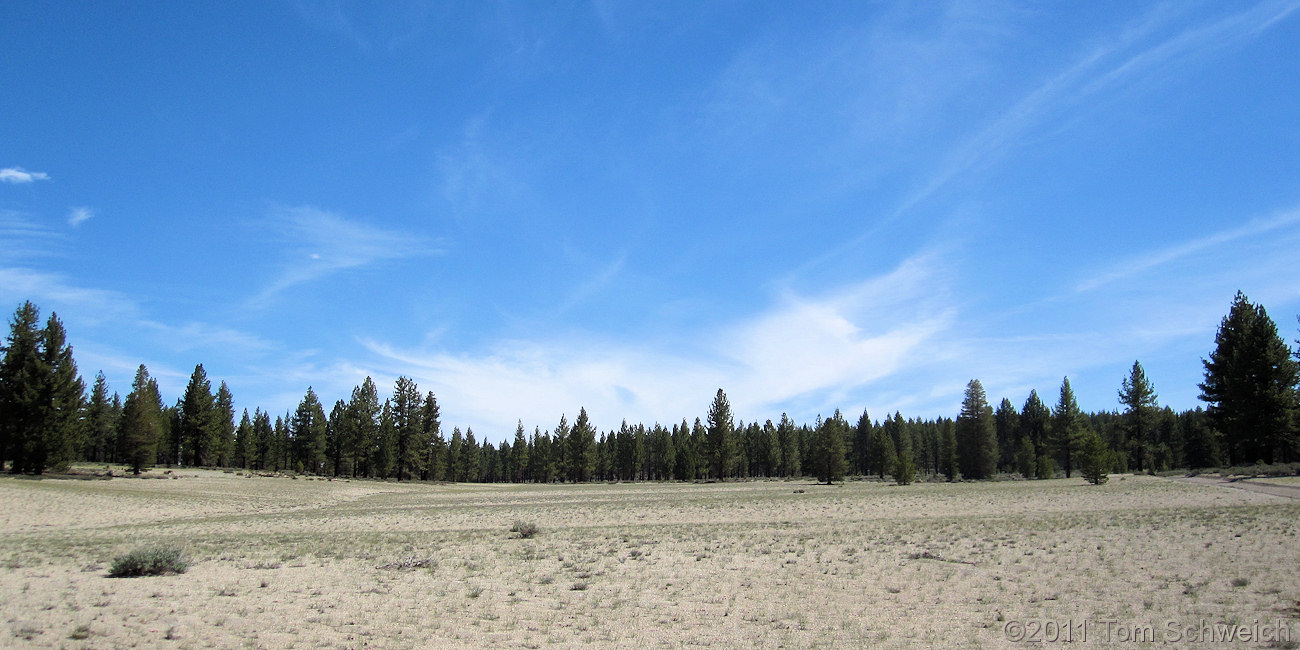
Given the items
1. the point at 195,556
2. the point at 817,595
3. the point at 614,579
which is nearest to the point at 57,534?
the point at 195,556

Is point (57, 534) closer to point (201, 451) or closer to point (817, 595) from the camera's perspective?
point (817, 595)

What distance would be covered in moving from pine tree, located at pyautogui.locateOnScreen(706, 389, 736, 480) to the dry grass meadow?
69.0 m

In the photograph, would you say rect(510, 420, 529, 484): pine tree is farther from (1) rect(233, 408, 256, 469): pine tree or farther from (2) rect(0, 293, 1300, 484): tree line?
(1) rect(233, 408, 256, 469): pine tree

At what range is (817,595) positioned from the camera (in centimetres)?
1286

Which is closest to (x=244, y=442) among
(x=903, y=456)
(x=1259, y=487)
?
(x=903, y=456)

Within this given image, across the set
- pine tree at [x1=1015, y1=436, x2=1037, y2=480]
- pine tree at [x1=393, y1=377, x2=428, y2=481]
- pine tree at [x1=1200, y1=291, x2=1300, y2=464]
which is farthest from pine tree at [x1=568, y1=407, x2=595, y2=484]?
pine tree at [x1=1200, y1=291, x2=1300, y2=464]

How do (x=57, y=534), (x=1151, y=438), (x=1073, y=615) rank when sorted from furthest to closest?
1. (x=1151, y=438)
2. (x=57, y=534)
3. (x=1073, y=615)

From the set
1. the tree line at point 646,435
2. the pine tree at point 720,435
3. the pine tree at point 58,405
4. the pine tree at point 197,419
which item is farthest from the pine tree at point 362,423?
the pine tree at point 720,435

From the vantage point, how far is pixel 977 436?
7694 centimetres

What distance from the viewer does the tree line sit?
5088cm

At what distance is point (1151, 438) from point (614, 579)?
465 feet

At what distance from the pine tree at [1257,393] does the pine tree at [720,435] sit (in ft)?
184

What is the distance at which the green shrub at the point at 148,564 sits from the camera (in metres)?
14.1

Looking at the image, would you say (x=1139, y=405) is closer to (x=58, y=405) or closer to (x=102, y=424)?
(x=58, y=405)
